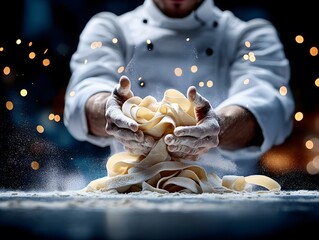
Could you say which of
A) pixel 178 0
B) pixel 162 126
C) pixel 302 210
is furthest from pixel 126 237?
pixel 178 0

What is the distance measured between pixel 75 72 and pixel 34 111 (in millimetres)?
166

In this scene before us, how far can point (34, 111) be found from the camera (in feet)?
5.74

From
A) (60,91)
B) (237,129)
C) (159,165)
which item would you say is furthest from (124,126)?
(60,91)

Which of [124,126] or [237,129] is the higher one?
[124,126]

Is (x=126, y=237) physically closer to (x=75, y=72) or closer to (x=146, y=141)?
(x=146, y=141)

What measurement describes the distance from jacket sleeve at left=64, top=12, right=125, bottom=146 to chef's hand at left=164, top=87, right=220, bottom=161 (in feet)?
1.37

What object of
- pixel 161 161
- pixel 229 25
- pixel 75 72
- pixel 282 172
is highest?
pixel 229 25

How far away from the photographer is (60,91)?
5.85 ft

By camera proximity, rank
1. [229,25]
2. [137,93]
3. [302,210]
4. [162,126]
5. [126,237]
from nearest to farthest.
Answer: [126,237] < [302,210] < [162,126] < [137,93] < [229,25]

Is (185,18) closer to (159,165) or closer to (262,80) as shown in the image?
(262,80)

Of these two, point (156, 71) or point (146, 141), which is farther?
point (156, 71)

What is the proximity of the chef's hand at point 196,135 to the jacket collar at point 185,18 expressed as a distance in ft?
1.74

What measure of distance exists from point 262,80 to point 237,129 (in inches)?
8.7

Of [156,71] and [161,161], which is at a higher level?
[156,71]
